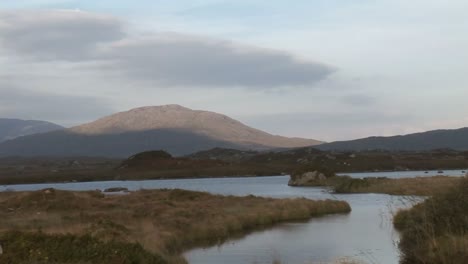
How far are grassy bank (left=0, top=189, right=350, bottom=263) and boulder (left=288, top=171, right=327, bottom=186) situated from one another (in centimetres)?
4669

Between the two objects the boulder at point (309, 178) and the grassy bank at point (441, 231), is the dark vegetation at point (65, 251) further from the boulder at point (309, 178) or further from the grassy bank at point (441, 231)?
the boulder at point (309, 178)

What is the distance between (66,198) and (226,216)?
44.9 feet

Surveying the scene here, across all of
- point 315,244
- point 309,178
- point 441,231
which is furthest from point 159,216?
point 309,178

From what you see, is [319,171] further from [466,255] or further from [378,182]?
[466,255]

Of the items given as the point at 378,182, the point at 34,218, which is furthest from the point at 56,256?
the point at 378,182

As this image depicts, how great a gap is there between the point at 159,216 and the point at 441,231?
2276 centimetres

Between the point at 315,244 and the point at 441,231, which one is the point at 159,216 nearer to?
the point at 315,244

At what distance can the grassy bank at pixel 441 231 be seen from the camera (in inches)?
749

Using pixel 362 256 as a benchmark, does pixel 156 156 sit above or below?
above

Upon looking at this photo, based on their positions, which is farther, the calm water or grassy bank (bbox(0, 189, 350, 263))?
grassy bank (bbox(0, 189, 350, 263))

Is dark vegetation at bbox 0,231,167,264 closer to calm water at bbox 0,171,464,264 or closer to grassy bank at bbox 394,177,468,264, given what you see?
grassy bank at bbox 394,177,468,264

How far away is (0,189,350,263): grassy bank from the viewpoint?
30.9m

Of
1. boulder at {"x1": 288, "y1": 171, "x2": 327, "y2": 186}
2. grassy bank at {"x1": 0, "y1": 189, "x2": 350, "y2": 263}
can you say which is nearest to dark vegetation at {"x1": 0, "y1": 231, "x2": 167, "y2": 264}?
grassy bank at {"x1": 0, "y1": 189, "x2": 350, "y2": 263}

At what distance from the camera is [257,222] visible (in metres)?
44.2
